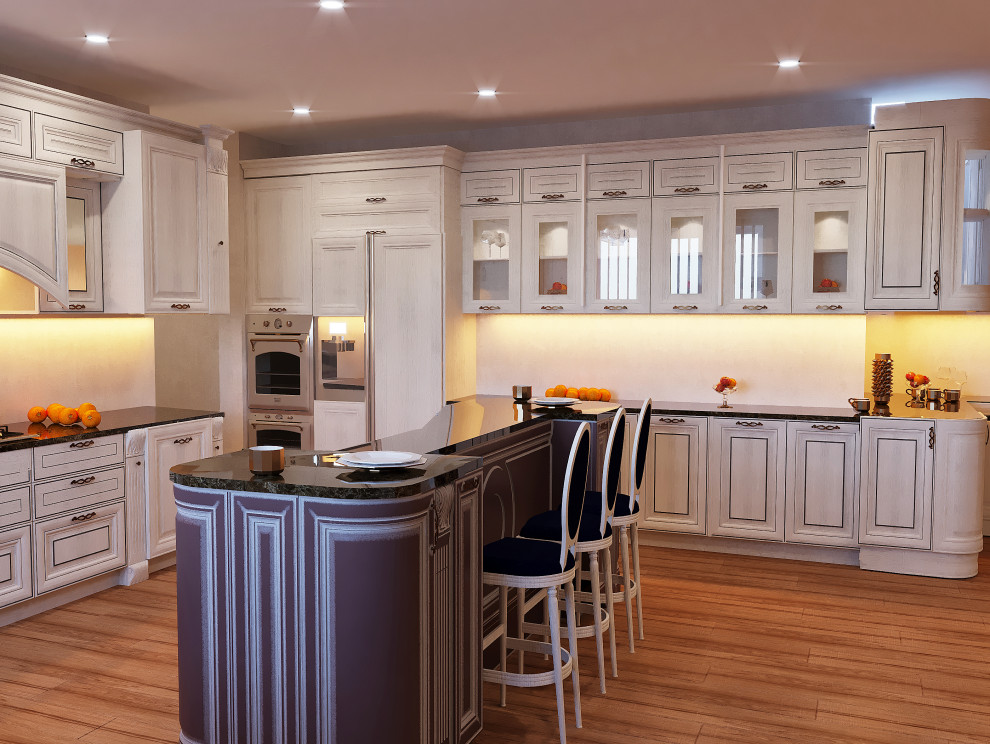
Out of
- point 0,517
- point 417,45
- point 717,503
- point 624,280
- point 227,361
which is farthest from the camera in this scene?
point 227,361

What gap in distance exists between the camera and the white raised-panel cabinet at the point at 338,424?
6363mm

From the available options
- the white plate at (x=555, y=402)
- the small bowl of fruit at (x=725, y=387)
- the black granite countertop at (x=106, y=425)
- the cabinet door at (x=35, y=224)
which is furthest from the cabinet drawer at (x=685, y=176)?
the cabinet door at (x=35, y=224)

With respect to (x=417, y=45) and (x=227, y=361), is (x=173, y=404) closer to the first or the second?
(x=227, y=361)

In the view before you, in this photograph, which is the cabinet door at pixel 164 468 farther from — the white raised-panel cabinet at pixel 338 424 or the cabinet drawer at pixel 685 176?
the cabinet drawer at pixel 685 176

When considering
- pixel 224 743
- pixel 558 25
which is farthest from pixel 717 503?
pixel 224 743

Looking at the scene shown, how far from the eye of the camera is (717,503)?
220 inches

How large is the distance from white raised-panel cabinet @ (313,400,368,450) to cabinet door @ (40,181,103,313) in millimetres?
1792

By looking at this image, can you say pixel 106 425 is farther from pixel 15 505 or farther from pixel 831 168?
pixel 831 168

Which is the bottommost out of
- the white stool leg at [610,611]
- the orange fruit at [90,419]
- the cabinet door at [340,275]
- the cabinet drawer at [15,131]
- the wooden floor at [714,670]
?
the wooden floor at [714,670]

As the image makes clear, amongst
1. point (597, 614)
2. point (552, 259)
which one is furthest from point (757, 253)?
point (597, 614)

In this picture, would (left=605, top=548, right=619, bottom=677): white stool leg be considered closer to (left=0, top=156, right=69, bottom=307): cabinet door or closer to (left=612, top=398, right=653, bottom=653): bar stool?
(left=612, top=398, right=653, bottom=653): bar stool

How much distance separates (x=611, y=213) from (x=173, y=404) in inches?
130

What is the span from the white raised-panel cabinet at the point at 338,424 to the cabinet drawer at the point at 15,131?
104 inches

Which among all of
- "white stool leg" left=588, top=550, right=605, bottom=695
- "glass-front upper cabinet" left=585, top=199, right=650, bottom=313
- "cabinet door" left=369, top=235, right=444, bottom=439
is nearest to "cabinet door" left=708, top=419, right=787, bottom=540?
"glass-front upper cabinet" left=585, top=199, right=650, bottom=313
